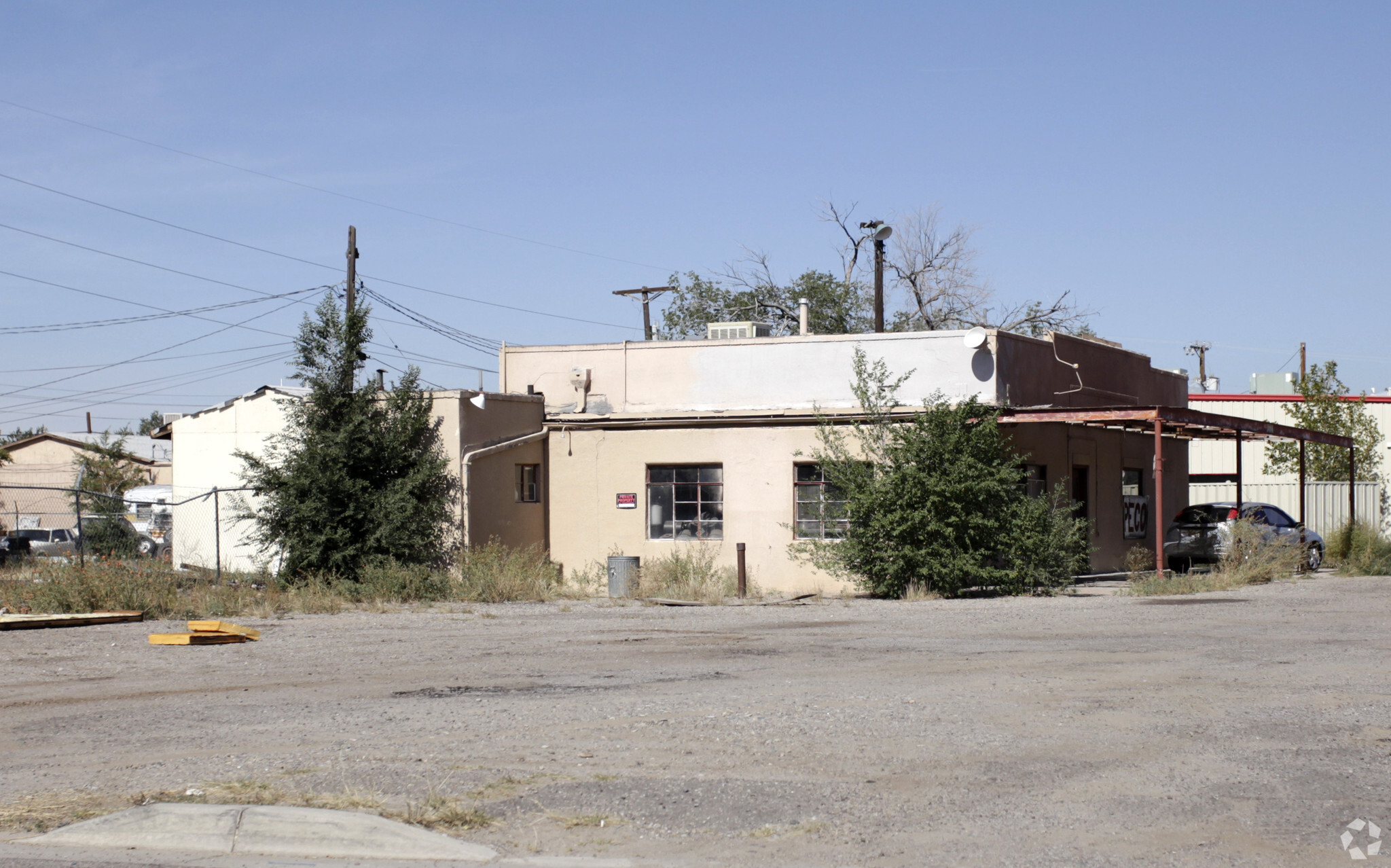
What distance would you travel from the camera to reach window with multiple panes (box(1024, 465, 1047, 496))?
2401 cm

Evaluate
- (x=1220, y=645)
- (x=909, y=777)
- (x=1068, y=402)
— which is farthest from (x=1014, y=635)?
(x=1068, y=402)

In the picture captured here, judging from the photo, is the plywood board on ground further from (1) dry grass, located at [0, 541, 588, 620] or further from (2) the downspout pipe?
(2) the downspout pipe

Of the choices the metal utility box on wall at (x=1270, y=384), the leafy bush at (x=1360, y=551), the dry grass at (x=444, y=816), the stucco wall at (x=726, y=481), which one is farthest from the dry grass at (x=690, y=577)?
the metal utility box on wall at (x=1270, y=384)

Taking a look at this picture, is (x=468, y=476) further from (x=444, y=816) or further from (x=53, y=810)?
(x=444, y=816)

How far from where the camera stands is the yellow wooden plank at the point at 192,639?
15.0 meters

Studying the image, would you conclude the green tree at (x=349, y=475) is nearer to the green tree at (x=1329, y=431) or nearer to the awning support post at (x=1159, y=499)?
the awning support post at (x=1159, y=499)

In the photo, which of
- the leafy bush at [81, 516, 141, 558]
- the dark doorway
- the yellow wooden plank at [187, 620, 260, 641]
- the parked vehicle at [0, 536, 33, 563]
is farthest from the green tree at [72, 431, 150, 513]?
the dark doorway

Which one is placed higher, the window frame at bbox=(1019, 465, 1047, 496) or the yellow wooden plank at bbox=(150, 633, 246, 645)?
the window frame at bbox=(1019, 465, 1047, 496)

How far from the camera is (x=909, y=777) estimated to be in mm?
7449

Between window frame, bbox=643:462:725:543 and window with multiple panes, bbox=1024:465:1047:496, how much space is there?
18.9ft

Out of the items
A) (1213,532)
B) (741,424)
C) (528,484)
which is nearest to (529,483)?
(528,484)

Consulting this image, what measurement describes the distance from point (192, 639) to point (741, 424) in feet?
37.6

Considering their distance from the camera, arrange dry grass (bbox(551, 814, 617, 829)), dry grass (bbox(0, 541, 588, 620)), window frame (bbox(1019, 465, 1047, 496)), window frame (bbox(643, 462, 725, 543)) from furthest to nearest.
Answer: window frame (bbox(643, 462, 725, 543))
window frame (bbox(1019, 465, 1047, 496))
dry grass (bbox(0, 541, 588, 620))
dry grass (bbox(551, 814, 617, 829))

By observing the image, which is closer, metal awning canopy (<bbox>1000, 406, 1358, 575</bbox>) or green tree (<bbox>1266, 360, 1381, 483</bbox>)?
metal awning canopy (<bbox>1000, 406, 1358, 575</bbox>)
